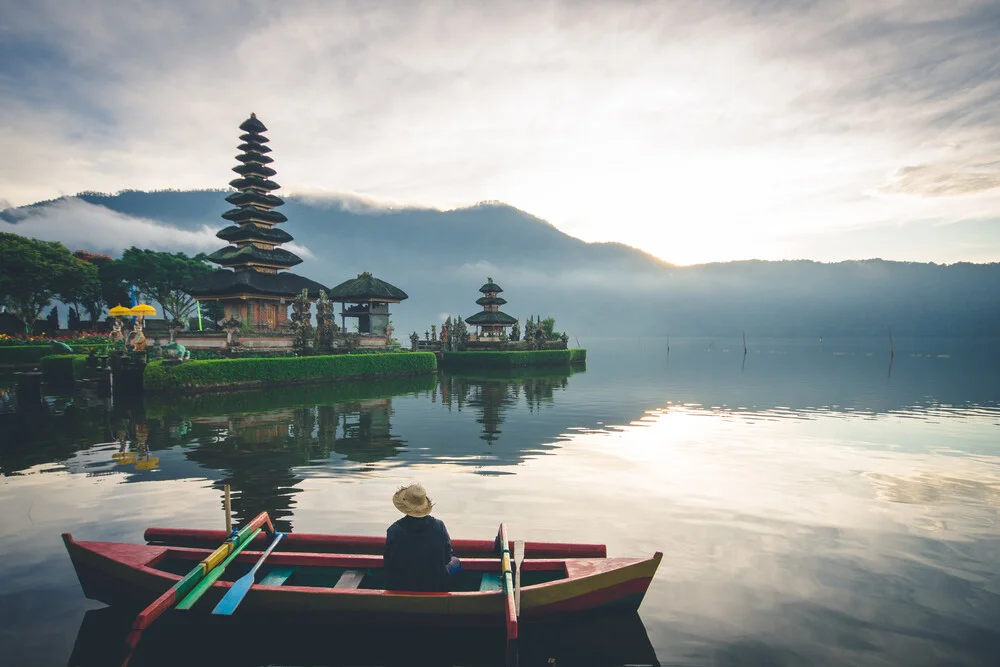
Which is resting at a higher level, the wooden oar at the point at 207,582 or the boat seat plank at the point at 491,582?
the wooden oar at the point at 207,582

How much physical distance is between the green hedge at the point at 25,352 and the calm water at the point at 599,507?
25437mm

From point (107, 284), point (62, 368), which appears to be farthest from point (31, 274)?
point (62, 368)

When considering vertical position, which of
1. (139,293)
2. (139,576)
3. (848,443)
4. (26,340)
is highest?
(139,293)

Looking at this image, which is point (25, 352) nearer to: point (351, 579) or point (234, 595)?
point (234, 595)

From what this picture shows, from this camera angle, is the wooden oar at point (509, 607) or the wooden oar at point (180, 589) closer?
the wooden oar at point (180, 589)

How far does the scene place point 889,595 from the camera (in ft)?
26.3

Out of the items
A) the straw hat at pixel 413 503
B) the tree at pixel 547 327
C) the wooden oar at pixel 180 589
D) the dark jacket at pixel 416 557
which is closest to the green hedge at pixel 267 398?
the wooden oar at pixel 180 589

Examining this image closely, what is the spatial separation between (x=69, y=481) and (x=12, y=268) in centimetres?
5763

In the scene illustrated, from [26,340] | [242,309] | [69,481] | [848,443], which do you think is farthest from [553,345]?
[69,481]

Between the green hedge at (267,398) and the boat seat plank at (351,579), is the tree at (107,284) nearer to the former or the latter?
the green hedge at (267,398)

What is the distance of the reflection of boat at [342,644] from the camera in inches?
250

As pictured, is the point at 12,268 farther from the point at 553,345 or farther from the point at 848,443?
the point at 848,443

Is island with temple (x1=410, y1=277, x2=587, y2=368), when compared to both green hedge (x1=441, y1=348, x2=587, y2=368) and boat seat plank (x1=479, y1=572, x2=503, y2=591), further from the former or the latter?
boat seat plank (x1=479, y1=572, x2=503, y2=591)

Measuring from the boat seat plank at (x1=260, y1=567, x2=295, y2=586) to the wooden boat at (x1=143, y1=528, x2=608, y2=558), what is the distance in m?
0.63
